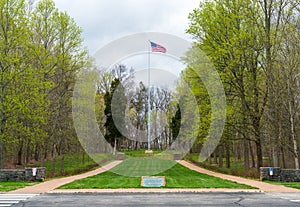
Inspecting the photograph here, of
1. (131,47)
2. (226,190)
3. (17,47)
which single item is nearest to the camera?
(226,190)

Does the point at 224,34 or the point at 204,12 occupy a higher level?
the point at 204,12

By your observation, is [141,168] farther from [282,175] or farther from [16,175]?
[282,175]

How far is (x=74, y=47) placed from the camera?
1056 inches

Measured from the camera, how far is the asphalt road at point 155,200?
427 inches

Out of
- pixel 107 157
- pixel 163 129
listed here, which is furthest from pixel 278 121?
pixel 163 129

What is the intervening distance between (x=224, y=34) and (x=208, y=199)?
48.7 ft

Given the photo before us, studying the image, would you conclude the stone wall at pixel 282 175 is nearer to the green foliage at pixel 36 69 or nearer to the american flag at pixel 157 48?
the american flag at pixel 157 48

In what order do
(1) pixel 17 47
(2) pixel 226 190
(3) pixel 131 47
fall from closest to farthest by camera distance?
(2) pixel 226 190, (3) pixel 131 47, (1) pixel 17 47

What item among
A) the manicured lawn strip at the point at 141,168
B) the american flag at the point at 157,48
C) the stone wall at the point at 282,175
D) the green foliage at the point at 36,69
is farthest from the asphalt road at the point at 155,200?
the american flag at the point at 157,48

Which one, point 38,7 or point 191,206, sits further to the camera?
point 38,7

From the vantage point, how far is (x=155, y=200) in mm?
11828

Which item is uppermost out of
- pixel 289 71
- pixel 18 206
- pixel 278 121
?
pixel 289 71

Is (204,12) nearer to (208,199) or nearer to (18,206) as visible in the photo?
(208,199)

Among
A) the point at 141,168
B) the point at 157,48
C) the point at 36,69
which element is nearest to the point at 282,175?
the point at 157,48
